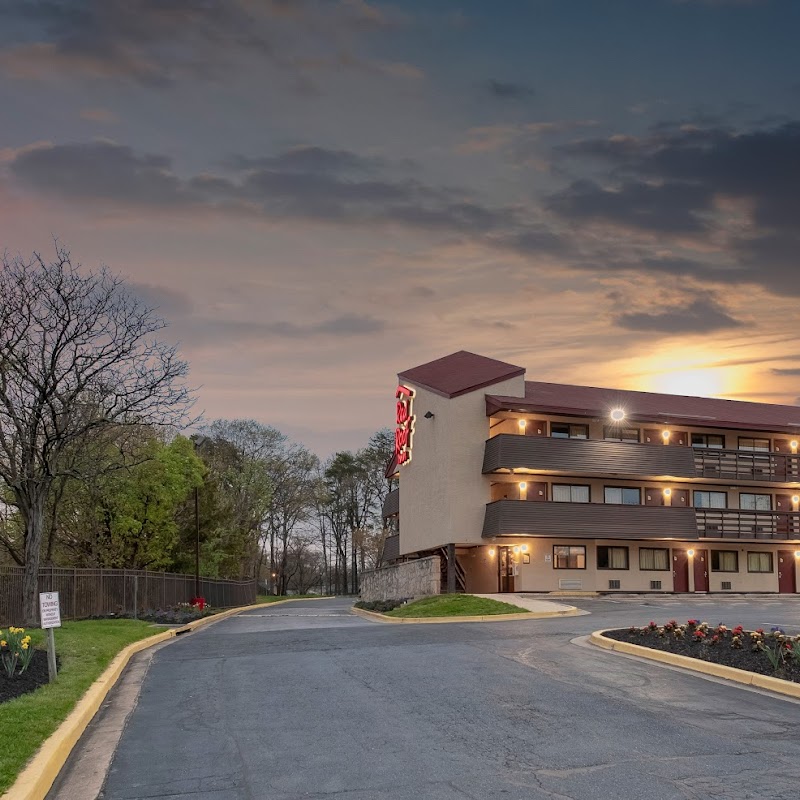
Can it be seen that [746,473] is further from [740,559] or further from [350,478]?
[350,478]

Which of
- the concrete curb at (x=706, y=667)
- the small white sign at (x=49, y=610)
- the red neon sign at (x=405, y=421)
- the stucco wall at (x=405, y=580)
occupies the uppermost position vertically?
the red neon sign at (x=405, y=421)

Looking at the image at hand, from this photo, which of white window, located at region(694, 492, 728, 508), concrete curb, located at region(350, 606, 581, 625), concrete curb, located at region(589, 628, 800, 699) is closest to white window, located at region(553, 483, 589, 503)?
white window, located at region(694, 492, 728, 508)

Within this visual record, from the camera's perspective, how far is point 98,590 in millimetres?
33031

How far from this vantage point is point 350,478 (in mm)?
97562

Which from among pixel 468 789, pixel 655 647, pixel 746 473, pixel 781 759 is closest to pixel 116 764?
pixel 468 789

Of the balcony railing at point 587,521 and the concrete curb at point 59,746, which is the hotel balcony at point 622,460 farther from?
the concrete curb at point 59,746

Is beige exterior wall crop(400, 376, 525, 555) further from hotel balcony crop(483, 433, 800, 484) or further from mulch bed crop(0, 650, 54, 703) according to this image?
mulch bed crop(0, 650, 54, 703)

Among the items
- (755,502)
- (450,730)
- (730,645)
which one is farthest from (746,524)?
(450,730)

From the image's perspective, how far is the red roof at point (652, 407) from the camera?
46.5 meters

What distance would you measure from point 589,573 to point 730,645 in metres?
30.7

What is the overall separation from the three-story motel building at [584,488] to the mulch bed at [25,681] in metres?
30.7

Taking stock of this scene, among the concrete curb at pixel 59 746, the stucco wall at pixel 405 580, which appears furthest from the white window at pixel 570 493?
the concrete curb at pixel 59 746

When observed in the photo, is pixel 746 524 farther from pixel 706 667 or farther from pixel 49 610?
pixel 49 610

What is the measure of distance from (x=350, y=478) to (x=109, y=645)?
3033 inches
